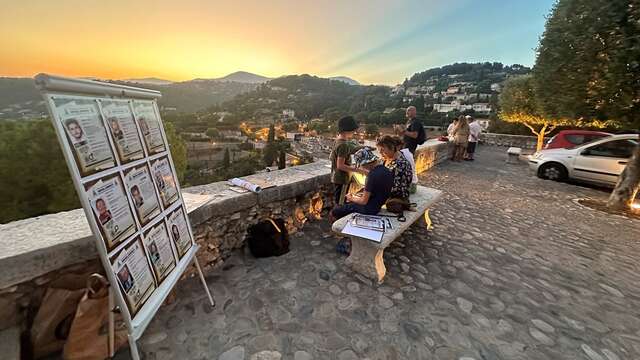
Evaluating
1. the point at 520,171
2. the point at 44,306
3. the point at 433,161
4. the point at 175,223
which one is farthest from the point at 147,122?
the point at 520,171

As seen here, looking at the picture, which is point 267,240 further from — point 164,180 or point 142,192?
point 142,192

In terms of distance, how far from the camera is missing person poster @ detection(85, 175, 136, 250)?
1.47 m

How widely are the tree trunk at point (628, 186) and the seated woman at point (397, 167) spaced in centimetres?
A: 571

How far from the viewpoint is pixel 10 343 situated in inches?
66.9

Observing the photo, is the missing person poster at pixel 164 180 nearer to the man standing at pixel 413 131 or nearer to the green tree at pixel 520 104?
the man standing at pixel 413 131

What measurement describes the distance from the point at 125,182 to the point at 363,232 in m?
2.16

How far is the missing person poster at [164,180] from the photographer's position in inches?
81.1

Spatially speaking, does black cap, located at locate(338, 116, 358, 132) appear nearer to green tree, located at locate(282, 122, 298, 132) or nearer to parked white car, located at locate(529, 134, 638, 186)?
parked white car, located at locate(529, 134, 638, 186)

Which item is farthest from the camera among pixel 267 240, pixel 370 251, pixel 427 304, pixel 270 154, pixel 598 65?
pixel 270 154

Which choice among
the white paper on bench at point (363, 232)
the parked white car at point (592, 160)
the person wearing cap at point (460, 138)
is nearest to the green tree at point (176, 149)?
the person wearing cap at point (460, 138)

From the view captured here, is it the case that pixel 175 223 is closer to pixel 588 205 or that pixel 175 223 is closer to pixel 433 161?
pixel 588 205

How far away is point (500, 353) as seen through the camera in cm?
213

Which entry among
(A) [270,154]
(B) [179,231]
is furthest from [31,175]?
(A) [270,154]

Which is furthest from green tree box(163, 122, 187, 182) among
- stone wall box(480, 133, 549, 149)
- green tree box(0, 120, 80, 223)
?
stone wall box(480, 133, 549, 149)
